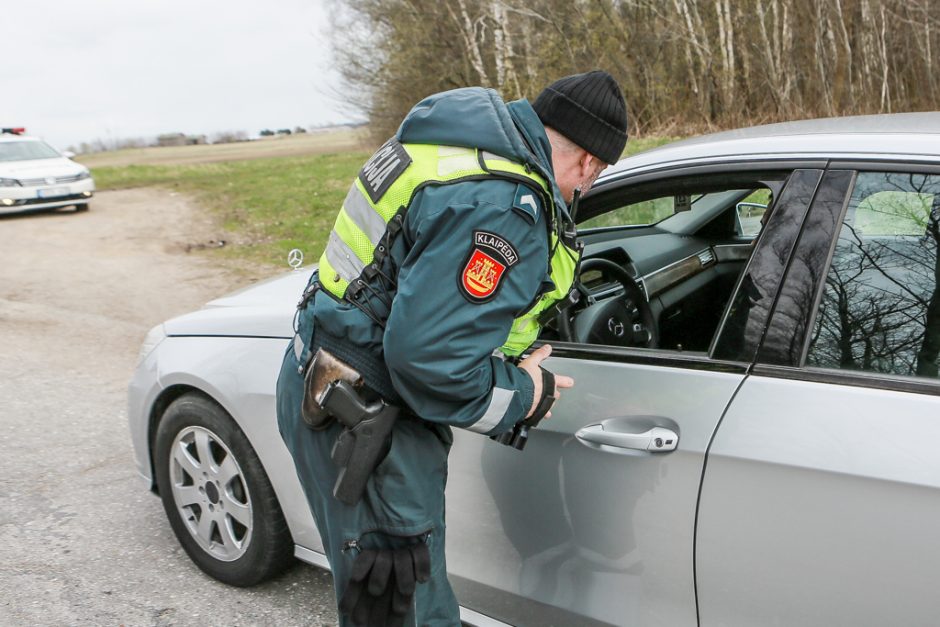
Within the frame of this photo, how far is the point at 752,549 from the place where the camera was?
5.70 feet

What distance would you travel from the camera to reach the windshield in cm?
1419

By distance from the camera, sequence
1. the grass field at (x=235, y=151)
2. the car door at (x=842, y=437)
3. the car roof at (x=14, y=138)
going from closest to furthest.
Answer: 1. the car door at (x=842, y=437)
2. the car roof at (x=14, y=138)
3. the grass field at (x=235, y=151)

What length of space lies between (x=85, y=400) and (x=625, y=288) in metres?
3.85

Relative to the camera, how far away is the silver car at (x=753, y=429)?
1614mm

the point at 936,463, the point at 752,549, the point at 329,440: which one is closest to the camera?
the point at 936,463

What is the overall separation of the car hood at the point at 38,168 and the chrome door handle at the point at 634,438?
14.2 metres

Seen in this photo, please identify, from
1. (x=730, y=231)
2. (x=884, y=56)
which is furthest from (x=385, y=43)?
(x=730, y=231)

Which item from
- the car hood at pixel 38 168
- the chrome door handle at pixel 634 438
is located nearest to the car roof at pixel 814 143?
the chrome door handle at pixel 634 438

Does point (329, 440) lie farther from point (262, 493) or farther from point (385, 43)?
point (385, 43)

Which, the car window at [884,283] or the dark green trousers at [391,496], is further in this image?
the dark green trousers at [391,496]

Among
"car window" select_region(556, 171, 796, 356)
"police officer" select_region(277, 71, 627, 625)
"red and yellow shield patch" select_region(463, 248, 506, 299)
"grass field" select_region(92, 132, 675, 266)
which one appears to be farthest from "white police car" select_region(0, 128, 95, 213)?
"red and yellow shield patch" select_region(463, 248, 506, 299)

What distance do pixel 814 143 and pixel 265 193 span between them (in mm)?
14489

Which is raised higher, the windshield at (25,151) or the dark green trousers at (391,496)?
the windshield at (25,151)

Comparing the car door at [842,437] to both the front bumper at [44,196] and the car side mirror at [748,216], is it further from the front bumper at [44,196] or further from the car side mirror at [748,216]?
the front bumper at [44,196]
